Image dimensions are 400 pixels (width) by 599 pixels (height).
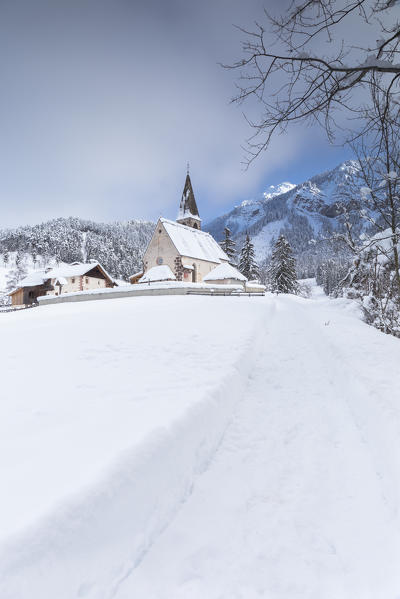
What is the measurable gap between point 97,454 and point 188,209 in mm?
45863

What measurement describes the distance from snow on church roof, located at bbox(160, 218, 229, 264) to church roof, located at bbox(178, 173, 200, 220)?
471 cm

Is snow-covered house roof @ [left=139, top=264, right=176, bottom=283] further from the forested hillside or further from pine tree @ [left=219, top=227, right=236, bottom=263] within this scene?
the forested hillside

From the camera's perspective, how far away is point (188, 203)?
45469 mm

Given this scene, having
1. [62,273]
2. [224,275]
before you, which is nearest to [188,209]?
[224,275]

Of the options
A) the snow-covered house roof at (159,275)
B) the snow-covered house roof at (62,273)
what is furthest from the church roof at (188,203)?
the snow-covered house roof at (159,275)

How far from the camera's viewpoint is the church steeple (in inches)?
1772

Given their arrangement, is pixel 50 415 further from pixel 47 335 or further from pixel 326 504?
pixel 47 335

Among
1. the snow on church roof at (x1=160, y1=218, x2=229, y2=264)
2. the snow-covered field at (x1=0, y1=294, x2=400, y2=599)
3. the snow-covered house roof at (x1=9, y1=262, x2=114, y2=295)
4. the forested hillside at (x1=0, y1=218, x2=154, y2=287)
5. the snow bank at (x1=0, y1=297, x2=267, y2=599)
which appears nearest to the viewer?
the snow bank at (x1=0, y1=297, x2=267, y2=599)

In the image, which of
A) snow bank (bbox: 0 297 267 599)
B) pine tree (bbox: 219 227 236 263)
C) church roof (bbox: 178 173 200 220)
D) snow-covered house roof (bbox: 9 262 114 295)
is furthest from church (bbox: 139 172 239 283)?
snow bank (bbox: 0 297 267 599)

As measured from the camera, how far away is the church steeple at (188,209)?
1772 inches

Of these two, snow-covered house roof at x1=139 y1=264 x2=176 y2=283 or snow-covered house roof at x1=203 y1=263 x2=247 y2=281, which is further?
snow-covered house roof at x1=203 y1=263 x2=247 y2=281

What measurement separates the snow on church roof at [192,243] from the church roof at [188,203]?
4.71 meters

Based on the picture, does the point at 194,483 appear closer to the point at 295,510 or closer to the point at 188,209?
the point at 295,510

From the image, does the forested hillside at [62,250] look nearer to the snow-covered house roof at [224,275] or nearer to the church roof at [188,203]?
the church roof at [188,203]
